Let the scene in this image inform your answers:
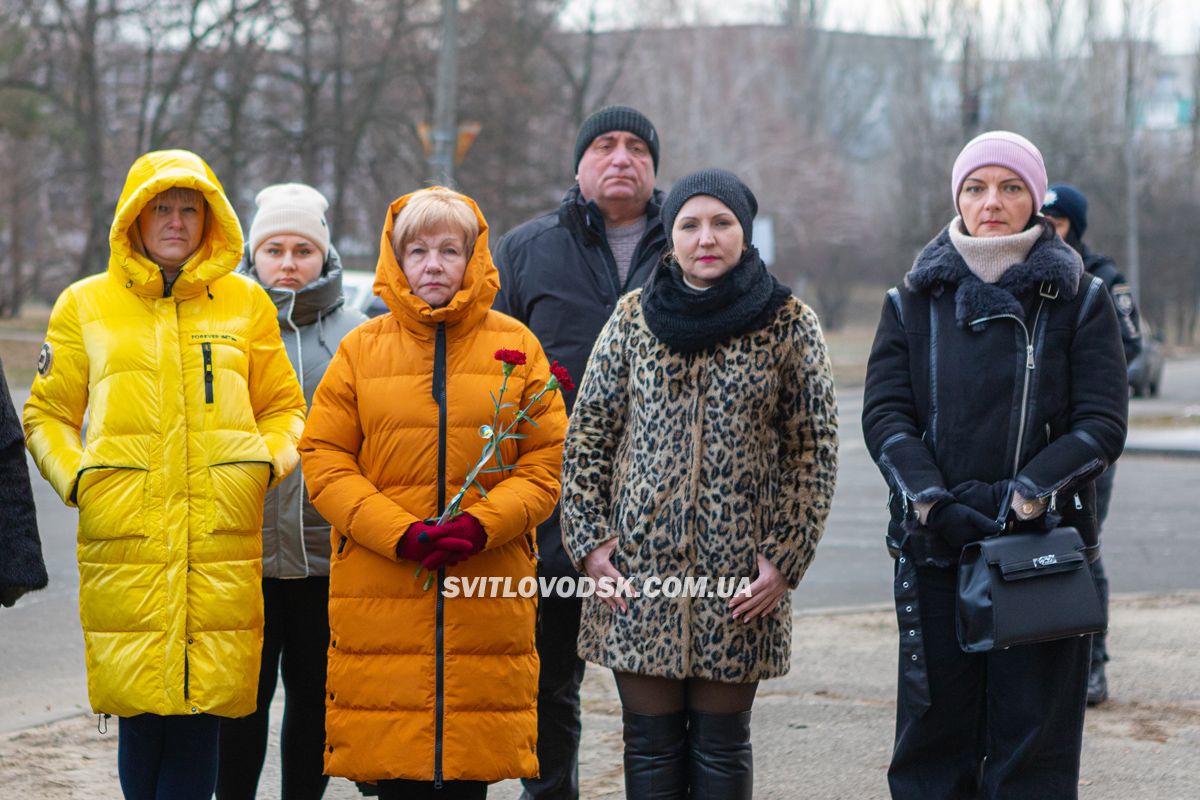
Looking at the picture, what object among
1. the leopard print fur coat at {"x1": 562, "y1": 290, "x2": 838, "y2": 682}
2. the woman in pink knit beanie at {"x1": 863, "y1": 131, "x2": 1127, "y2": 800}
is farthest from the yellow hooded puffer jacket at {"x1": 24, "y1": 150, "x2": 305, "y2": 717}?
the woman in pink knit beanie at {"x1": 863, "y1": 131, "x2": 1127, "y2": 800}

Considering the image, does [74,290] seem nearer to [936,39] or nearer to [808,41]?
[936,39]

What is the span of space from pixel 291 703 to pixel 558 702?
822 mm

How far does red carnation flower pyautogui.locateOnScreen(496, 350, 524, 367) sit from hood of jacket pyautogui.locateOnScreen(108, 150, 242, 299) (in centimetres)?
82

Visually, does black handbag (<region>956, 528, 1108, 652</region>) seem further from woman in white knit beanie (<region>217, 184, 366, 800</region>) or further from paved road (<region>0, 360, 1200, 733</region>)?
paved road (<region>0, 360, 1200, 733</region>)

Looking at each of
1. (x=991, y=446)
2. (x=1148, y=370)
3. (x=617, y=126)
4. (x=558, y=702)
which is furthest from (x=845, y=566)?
(x=1148, y=370)

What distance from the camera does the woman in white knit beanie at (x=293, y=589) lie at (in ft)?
14.8

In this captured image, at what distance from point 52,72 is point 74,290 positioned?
29303 mm

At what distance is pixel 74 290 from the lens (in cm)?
407

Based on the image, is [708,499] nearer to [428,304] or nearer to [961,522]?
[961,522]

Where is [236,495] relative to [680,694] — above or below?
above

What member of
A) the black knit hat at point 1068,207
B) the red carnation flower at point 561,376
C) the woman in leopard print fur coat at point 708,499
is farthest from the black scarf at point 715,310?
the black knit hat at point 1068,207

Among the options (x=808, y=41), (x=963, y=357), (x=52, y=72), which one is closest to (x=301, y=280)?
(x=963, y=357)

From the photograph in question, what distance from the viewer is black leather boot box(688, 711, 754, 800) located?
12.7 feet

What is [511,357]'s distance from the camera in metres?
3.89
